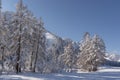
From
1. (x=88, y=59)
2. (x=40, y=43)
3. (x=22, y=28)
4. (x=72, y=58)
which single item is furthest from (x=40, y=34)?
(x=72, y=58)

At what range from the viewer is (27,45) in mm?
44969

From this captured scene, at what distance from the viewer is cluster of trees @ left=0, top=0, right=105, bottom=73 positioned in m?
43.0

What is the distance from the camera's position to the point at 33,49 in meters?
52.3

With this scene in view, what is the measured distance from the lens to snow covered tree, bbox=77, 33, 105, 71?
6391 centimetres

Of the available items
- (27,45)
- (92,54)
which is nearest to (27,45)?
(27,45)

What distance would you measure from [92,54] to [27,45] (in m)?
25.0

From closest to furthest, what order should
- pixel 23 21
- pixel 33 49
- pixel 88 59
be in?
pixel 23 21, pixel 33 49, pixel 88 59

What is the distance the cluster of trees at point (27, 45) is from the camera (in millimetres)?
42969

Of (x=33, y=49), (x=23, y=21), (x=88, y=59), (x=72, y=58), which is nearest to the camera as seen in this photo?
(x=23, y=21)

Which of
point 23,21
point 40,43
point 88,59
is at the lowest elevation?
point 88,59

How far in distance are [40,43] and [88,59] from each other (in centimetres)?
1815

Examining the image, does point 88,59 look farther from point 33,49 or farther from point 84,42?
point 33,49

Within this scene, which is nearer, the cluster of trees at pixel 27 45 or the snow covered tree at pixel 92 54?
the cluster of trees at pixel 27 45

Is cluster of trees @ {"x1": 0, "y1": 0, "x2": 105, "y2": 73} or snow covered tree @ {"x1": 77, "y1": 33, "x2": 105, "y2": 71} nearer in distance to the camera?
cluster of trees @ {"x1": 0, "y1": 0, "x2": 105, "y2": 73}
